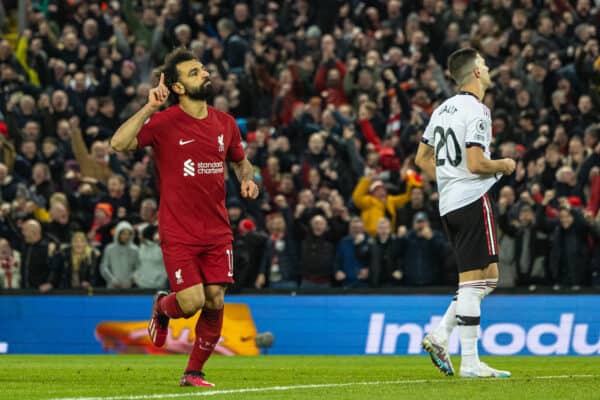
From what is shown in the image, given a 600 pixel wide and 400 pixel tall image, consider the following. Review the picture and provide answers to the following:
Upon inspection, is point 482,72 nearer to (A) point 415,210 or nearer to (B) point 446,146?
(B) point 446,146

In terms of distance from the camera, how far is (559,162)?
778 inches

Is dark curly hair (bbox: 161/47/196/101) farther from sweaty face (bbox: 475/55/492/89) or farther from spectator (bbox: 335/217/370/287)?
spectator (bbox: 335/217/370/287)

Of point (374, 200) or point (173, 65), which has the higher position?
point (173, 65)

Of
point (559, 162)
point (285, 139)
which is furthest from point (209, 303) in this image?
point (285, 139)

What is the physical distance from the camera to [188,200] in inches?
388

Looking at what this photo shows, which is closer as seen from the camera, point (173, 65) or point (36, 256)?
point (173, 65)

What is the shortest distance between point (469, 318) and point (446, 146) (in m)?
1.32

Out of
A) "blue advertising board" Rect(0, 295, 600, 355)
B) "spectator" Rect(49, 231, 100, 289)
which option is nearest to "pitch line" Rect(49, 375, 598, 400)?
"blue advertising board" Rect(0, 295, 600, 355)

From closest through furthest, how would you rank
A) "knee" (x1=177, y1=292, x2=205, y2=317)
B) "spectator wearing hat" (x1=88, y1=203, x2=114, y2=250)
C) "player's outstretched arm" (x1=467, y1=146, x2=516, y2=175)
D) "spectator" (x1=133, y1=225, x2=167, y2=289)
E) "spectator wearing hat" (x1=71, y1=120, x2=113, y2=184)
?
"knee" (x1=177, y1=292, x2=205, y2=317) → "player's outstretched arm" (x1=467, y1=146, x2=516, y2=175) → "spectator" (x1=133, y1=225, x2=167, y2=289) → "spectator wearing hat" (x1=88, y1=203, x2=114, y2=250) → "spectator wearing hat" (x1=71, y1=120, x2=113, y2=184)

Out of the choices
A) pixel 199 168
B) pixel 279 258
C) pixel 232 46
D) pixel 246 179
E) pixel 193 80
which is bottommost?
pixel 279 258

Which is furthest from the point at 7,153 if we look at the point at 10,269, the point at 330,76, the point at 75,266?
the point at 330,76

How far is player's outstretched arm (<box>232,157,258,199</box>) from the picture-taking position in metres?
10.1

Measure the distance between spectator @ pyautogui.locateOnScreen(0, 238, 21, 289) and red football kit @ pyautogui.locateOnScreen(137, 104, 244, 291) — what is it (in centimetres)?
1110

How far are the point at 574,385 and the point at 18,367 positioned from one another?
6172 mm
